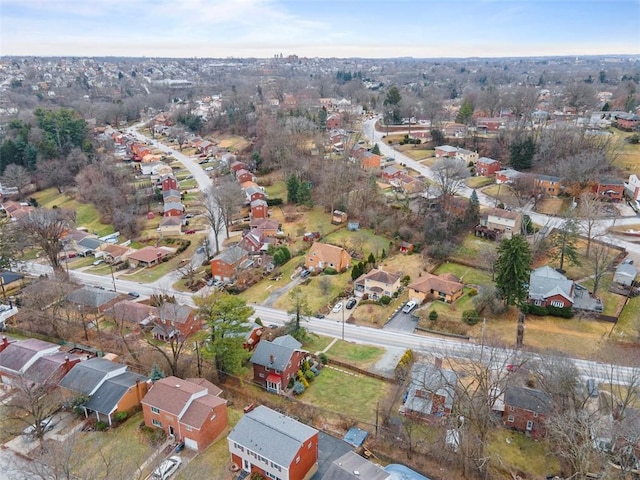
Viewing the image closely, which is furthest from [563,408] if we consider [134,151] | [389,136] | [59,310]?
[134,151]

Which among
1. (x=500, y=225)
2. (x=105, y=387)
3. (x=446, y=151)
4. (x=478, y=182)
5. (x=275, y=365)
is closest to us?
(x=105, y=387)

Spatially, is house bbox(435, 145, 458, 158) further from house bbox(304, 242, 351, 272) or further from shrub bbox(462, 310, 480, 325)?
shrub bbox(462, 310, 480, 325)

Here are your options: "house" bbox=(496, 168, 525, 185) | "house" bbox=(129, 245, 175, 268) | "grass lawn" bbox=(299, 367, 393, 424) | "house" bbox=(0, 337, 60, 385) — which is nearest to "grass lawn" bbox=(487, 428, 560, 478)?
"grass lawn" bbox=(299, 367, 393, 424)

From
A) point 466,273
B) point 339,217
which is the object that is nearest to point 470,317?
point 466,273

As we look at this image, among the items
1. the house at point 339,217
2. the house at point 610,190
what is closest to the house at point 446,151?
the house at point 610,190

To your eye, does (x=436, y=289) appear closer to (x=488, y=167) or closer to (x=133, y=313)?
(x=133, y=313)

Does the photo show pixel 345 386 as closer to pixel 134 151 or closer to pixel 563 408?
pixel 563 408

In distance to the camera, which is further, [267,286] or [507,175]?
[507,175]
